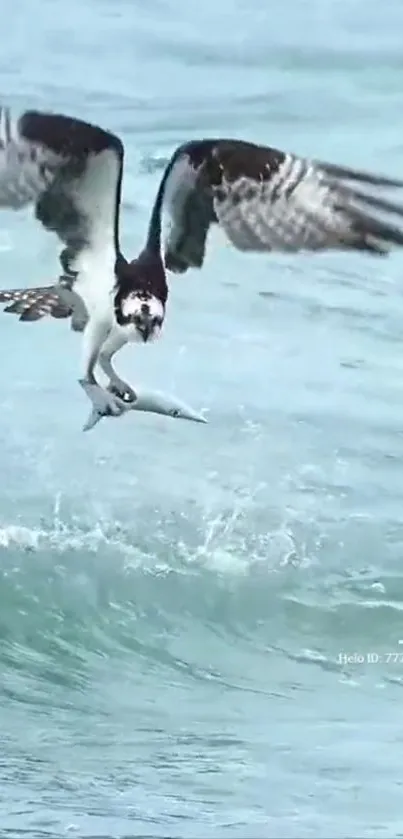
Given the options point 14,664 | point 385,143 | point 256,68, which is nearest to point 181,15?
point 256,68

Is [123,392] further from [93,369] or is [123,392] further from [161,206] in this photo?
[161,206]

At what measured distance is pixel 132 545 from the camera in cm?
364

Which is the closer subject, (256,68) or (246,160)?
(246,160)

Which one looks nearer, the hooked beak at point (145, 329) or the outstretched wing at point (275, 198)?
the outstretched wing at point (275, 198)

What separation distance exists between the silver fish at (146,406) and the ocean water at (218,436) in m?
0.02

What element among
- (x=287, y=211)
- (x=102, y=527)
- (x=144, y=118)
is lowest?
(x=102, y=527)

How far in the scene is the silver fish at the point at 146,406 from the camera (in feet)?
11.7

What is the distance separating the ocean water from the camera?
3.57 meters

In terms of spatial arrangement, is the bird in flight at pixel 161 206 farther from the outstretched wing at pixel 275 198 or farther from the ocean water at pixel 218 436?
the ocean water at pixel 218 436

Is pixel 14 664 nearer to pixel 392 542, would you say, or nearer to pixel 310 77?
pixel 392 542

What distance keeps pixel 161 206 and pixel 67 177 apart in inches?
8.5

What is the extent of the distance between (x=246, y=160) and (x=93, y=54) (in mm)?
583

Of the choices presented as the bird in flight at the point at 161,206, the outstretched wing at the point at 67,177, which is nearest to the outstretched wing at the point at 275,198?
the bird in flight at the point at 161,206

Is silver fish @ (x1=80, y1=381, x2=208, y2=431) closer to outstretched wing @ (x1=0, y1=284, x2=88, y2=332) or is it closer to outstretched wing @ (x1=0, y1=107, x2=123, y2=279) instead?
outstretched wing @ (x1=0, y1=284, x2=88, y2=332)
